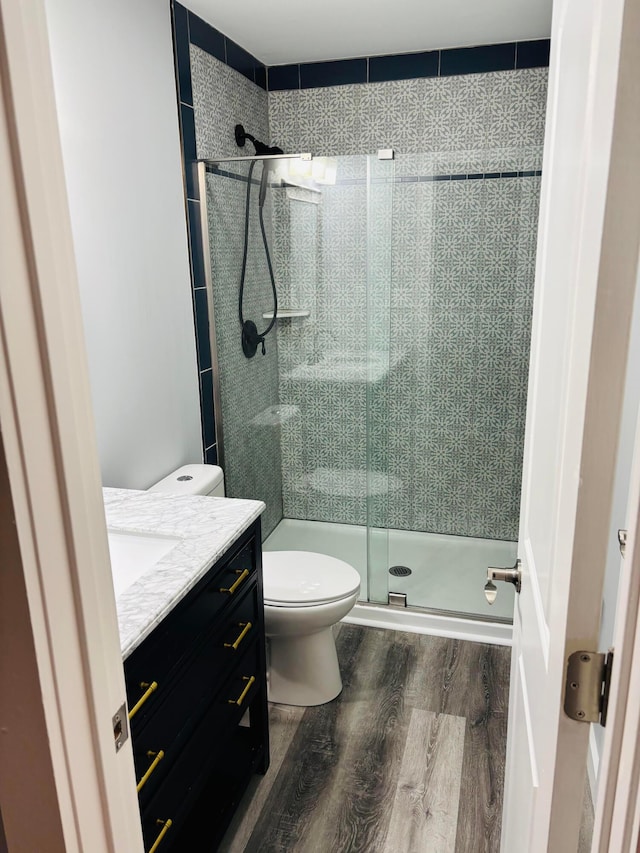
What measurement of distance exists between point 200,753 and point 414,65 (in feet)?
9.82

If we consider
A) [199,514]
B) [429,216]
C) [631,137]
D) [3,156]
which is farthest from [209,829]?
[429,216]

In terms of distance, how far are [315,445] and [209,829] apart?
180cm

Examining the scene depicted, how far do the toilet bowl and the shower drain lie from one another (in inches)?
25.8

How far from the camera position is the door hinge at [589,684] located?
27.8 inches

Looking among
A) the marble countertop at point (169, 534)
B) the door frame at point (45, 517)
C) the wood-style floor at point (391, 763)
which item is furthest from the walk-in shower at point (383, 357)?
the door frame at point (45, 517)

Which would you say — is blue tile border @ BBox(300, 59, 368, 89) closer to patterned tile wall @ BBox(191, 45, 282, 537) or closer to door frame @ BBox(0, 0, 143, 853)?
patterned tile wall @ BBox(191, 45, 282, 537)

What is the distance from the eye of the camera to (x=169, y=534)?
64.4 inches

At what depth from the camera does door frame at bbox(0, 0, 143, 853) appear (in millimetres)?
605

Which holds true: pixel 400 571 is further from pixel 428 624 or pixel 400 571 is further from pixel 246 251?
pixel 246 251

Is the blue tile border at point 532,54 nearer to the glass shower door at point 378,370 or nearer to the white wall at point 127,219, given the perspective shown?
the glass shower door at point 378,370

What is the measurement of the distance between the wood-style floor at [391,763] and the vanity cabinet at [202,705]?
0.47 feet

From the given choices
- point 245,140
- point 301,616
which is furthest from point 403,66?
point 301,616

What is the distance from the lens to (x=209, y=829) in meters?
1.67

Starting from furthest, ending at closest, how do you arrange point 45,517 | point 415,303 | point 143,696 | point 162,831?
point 415,303 < point 162,831 < point 143,696 < point 45,517
